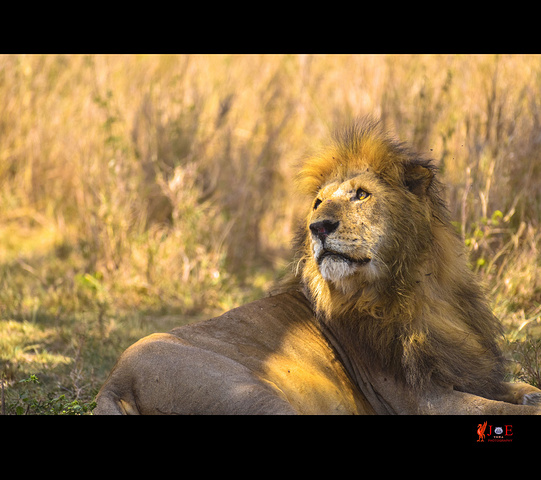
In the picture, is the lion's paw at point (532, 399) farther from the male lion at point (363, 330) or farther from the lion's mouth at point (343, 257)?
the lion's mouth at point (343, 257)

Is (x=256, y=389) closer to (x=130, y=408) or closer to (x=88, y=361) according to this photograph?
(x=130, y=408)

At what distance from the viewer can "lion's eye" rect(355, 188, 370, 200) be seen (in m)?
3.92

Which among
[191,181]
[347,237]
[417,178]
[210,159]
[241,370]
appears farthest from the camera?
[210,159]

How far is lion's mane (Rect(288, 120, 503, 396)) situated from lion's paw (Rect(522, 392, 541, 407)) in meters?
0.16

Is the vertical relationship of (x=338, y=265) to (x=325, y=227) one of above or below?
below

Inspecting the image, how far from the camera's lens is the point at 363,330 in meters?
3.92

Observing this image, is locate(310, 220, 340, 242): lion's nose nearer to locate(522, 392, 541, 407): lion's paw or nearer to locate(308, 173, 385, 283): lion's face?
locate(308, 173, 385, 283): lion's face

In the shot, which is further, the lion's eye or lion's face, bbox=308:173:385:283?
the lion's eye

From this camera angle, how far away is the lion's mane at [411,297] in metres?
3.79

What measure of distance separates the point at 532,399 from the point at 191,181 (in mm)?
4331

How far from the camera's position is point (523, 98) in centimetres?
721
